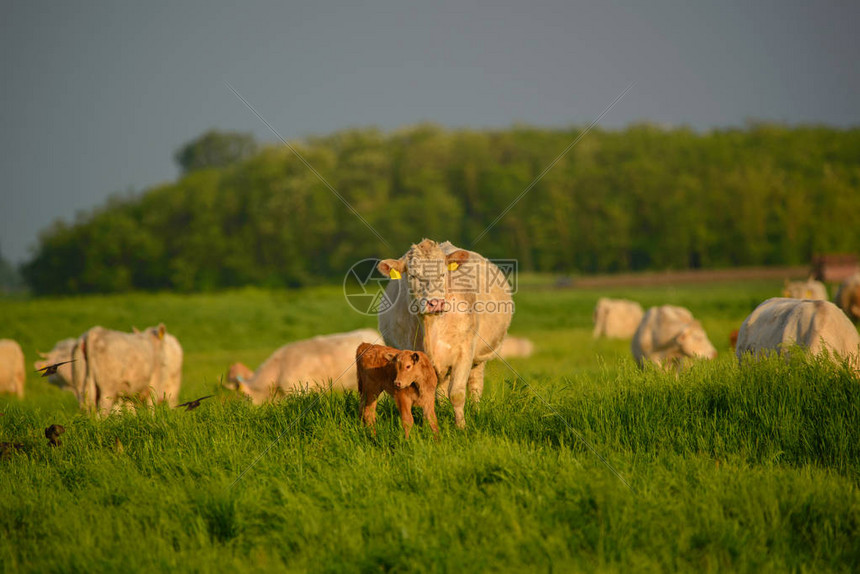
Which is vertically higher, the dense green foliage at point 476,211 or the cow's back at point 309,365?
the dense green foliage at point 476,211

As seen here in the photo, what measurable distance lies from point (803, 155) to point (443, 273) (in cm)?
8630

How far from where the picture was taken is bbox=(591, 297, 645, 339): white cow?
101ft

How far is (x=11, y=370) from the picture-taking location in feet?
62.6

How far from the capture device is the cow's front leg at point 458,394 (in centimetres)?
749

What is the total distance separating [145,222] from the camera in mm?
80375

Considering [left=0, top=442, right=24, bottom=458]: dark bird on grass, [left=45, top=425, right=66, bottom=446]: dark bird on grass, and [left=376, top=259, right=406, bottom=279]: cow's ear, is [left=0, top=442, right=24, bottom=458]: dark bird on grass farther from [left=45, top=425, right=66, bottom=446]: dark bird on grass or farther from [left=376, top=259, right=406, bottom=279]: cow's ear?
[left=376, top=259, right=406, bottom=279]: cow's ear

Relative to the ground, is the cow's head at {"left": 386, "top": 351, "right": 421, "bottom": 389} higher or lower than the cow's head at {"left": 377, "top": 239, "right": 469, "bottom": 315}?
lower

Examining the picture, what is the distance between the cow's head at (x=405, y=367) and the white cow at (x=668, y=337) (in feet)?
33.9

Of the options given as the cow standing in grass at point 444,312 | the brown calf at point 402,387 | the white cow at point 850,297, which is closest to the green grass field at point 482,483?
the brown calf at point 402,387

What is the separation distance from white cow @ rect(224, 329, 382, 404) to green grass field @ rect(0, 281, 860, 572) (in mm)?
5475

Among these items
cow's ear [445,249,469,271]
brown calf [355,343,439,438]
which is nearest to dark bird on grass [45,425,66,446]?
brown calf [355,343,439,438]

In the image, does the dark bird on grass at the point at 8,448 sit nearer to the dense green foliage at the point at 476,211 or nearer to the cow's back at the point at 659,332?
the cow's back at the point at 659,332

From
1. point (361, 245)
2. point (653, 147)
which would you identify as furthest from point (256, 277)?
point (653, 147)

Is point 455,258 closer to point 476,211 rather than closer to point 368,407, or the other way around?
point 368,407
